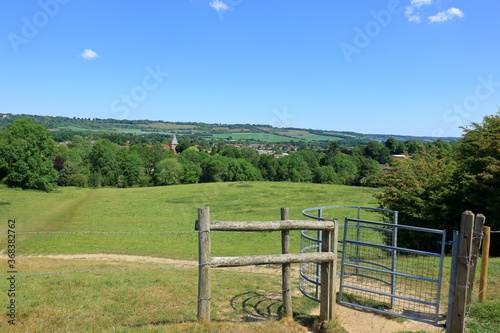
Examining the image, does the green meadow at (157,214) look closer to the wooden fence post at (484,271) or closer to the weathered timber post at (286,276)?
the weathered timber post at (286,276)

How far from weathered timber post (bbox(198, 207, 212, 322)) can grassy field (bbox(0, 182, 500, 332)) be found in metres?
0.26

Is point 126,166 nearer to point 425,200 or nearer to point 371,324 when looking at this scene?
point 425,200

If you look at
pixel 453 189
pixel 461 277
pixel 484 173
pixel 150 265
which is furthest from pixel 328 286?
pixel 453 189

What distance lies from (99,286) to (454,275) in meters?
7.19

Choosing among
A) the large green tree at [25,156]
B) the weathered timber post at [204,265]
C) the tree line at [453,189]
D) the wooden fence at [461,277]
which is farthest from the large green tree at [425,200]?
the large green tree at [25,156]

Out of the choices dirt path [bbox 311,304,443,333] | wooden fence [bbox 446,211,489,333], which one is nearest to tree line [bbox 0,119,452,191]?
dirt path [bbox 311,304,443,333]

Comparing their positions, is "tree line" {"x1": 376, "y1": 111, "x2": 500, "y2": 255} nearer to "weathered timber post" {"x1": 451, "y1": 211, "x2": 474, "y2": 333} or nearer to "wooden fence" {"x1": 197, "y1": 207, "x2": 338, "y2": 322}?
"weathered timber post" {"x1": 451, "y1": 211, "x2": 474, "y2": 333}

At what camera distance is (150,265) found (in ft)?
50.3

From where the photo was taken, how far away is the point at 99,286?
7.82 m

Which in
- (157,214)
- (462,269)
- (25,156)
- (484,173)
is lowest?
(157,214)

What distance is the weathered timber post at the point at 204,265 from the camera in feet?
17.9

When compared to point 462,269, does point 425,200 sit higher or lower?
lower

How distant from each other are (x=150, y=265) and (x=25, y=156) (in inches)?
2017

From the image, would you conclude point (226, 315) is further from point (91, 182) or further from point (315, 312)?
point (91, 182)
